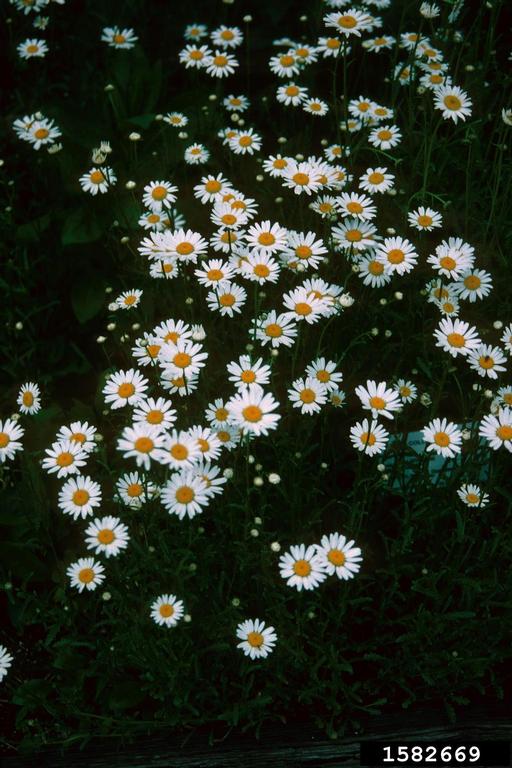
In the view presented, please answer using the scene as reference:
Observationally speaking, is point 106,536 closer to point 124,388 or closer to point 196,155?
point 124,388

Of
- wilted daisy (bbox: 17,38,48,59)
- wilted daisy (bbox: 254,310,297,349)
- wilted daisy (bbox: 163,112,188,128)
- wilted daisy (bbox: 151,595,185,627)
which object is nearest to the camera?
wilted daisy (bbox: 151,595,185,627)

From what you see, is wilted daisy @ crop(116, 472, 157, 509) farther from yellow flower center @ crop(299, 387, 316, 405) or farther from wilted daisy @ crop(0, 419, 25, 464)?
yellow flower center @ crop(299, 387, 316, 405)

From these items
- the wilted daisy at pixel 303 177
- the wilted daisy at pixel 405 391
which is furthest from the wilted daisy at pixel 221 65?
the wilted daisy at pixel 405 391

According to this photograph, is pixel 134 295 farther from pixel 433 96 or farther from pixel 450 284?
pixel 433 96

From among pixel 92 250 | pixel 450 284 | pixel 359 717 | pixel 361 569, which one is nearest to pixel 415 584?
pixel 361 569

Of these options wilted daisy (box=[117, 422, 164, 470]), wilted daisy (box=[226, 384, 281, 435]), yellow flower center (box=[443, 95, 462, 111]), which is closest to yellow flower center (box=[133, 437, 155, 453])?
wilted daisy (box=[117, 422, 164, 470])

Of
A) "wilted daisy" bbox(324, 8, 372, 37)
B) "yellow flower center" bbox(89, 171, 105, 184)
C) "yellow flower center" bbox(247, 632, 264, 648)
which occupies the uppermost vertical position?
"wilted daisy" bbox(324, 8, 372, 37)
